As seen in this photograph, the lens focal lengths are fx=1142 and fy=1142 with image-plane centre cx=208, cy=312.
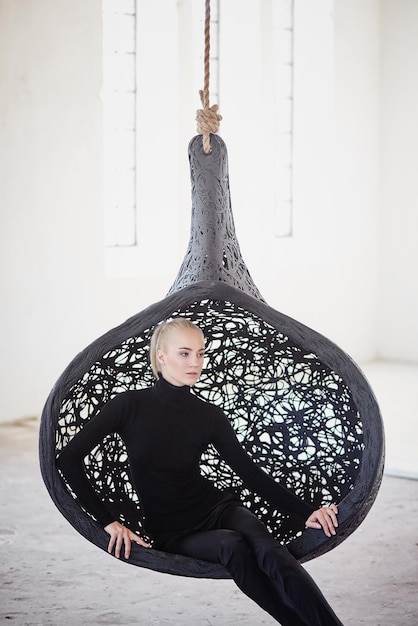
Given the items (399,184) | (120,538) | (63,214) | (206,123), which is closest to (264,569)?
(120,538)

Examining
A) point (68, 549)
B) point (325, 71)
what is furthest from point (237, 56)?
point (68, 549)

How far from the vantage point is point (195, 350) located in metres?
2.81

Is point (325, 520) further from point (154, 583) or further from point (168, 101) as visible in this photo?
point (168, 101)

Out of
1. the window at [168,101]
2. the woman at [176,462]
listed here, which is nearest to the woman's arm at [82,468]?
the woman at [176,462]

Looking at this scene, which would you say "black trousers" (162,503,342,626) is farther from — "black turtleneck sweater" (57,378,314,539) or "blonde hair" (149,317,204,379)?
"blonde hair" (149,317,204,379)

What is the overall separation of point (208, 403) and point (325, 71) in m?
5.42

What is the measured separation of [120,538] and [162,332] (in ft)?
1.69

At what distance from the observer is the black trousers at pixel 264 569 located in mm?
2506

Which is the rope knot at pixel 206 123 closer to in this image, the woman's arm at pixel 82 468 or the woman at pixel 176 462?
the woman at pixel 176 462

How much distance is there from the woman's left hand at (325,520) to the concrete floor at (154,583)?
63 centimetres

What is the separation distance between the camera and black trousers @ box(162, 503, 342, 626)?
251 cm

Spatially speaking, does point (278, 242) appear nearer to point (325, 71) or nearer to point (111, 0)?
point (325, 71)

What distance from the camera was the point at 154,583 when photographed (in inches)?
141

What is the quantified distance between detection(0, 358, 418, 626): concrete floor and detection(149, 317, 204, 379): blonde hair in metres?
0.83
